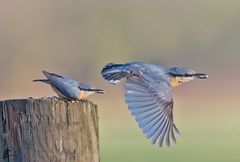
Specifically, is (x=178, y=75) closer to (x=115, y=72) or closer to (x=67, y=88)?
(x=115, y=72)

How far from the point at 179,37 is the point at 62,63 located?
659 centimetres

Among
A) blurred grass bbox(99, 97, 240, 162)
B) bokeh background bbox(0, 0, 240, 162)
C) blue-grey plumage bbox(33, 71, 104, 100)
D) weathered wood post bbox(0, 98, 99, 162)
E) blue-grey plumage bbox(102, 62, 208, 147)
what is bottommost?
weathered wood post bbox(0, 98, 99, 162)

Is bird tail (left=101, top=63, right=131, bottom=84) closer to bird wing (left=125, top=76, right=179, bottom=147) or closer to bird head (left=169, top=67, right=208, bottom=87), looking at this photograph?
bird wing (left=125, top=76, right=179, bottom=147)

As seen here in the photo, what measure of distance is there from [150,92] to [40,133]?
177 centimetres

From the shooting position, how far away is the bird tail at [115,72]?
6016 millimetres

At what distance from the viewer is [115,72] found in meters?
6.12

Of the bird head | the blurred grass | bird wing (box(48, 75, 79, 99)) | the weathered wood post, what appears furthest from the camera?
the blurred grass

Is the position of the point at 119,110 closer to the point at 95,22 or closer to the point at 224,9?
the point at 95,22

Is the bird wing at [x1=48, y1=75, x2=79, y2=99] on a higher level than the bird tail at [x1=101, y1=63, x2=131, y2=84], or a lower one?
lower

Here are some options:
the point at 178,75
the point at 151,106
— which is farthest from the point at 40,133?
A: the point at 178,75

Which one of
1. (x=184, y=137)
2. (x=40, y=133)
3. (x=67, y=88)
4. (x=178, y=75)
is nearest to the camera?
(x=40, y=133)

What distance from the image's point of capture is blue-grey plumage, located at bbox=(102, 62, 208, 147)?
584 centimetres

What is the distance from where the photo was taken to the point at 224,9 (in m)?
33.2

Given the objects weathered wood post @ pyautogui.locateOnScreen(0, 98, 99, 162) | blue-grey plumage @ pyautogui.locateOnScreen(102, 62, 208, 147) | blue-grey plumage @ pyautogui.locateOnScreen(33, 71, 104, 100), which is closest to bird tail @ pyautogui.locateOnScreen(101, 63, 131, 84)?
blue-grey plumage @ pyautogui.locateOnScreen(102, 62, 208, 147)
